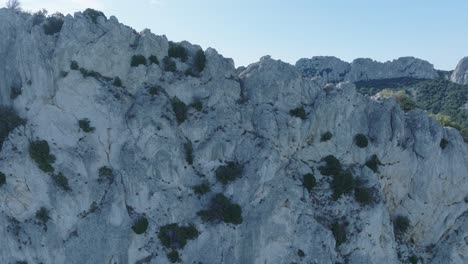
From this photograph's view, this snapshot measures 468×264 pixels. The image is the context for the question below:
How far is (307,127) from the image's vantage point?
4600cm

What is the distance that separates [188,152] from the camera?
43.8m

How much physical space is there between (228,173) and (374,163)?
1610cm

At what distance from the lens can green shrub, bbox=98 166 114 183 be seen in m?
41.2

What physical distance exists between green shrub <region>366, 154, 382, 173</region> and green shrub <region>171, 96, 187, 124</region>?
20.4 meters

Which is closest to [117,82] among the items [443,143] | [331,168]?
[331,168]

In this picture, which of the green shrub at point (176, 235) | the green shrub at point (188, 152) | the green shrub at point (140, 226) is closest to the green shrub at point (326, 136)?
the green shrub at point (188, 152)

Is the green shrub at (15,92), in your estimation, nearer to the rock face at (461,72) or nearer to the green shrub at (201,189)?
the green shrub at (201,189)

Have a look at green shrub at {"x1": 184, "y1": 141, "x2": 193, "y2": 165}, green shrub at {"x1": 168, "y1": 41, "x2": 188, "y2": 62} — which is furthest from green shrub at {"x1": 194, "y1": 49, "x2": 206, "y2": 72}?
green shrub at {"x1": 184, "y1": 141, "x2": 193, "y2": 165}

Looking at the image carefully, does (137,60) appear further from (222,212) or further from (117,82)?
(222,212)

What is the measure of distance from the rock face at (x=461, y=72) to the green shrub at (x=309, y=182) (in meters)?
109

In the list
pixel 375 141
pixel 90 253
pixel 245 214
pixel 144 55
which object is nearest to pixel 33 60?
pixel 144 55

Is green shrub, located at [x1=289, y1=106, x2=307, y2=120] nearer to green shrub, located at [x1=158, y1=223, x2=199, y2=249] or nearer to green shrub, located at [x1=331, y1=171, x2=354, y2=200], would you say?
green shrub, located at [x1=331, y1=171, x2=354, y2=200]

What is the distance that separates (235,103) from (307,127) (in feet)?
26.6

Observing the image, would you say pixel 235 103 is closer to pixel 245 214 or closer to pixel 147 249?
pixel 245 214
